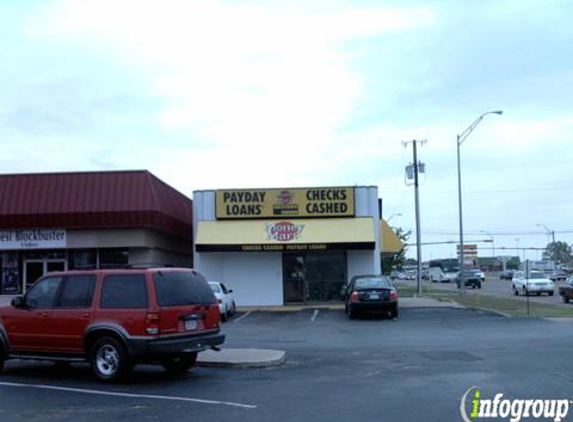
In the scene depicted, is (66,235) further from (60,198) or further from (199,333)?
(199,333)

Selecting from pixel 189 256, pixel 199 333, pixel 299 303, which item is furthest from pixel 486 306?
pixel 199 333

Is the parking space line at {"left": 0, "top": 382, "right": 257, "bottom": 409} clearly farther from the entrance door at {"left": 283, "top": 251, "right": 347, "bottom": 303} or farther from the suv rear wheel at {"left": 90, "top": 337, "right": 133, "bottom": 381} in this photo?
the entrance door at {"left": 283, "top": 251, "right": 347, "bottom": 303}

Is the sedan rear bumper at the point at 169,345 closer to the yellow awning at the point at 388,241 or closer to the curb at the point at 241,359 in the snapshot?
the curb at the point at 241,359

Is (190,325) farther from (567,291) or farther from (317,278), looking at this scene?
(567,291)

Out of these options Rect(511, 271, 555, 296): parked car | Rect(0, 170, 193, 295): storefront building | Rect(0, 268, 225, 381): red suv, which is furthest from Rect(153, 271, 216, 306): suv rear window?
Rect(511, 271, 555, 296): parked car

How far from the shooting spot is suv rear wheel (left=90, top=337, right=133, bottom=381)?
37.3ft

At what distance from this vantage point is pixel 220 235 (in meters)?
31.9

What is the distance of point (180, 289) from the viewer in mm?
11859

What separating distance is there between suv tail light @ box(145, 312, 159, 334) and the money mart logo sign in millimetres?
4779

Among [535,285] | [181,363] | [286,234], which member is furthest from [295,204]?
[181,363]

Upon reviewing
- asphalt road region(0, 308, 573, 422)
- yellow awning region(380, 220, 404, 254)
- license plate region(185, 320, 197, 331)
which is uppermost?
yellow awning region(380, 220, 404, 254)

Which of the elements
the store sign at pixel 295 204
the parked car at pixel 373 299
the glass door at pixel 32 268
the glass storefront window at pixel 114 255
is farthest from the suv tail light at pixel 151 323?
the store sign at pixel 295 204

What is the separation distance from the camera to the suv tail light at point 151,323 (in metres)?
11.2

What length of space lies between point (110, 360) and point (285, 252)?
2184 centimetres
